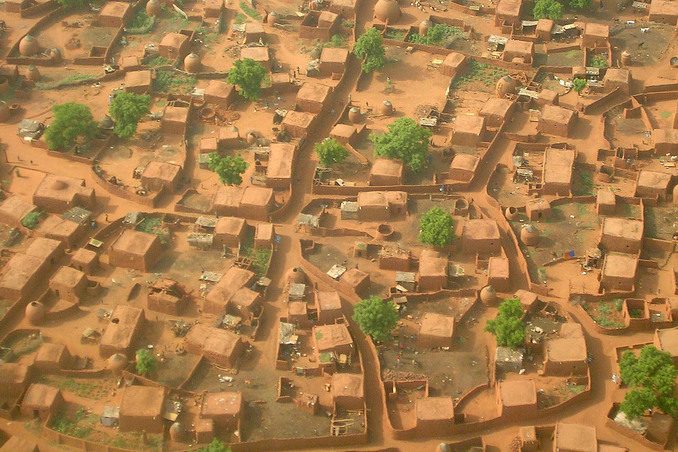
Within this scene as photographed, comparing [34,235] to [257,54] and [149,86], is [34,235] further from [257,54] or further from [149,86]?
[257,54]

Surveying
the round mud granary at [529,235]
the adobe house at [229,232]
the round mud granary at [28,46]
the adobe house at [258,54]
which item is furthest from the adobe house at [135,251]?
the round mud granary at [28,46]

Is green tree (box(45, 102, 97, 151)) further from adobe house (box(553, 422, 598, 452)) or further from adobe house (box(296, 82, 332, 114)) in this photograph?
adobe house (box(553, 422, 598, 452))

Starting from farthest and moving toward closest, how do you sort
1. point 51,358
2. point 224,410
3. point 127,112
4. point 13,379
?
point 127,112 → point 51,358 → point 13,379 → point 224,410

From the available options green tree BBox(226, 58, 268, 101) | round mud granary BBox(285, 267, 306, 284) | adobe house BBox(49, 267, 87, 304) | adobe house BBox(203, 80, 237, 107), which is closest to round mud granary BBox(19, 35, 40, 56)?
adobe house BBox(203, 80, 237, 107)

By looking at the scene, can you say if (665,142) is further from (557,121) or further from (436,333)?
(436,333)

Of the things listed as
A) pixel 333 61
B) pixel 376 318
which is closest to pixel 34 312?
pixel 376 318

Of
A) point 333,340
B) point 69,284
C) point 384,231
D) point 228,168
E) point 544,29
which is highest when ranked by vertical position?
point 544,29
